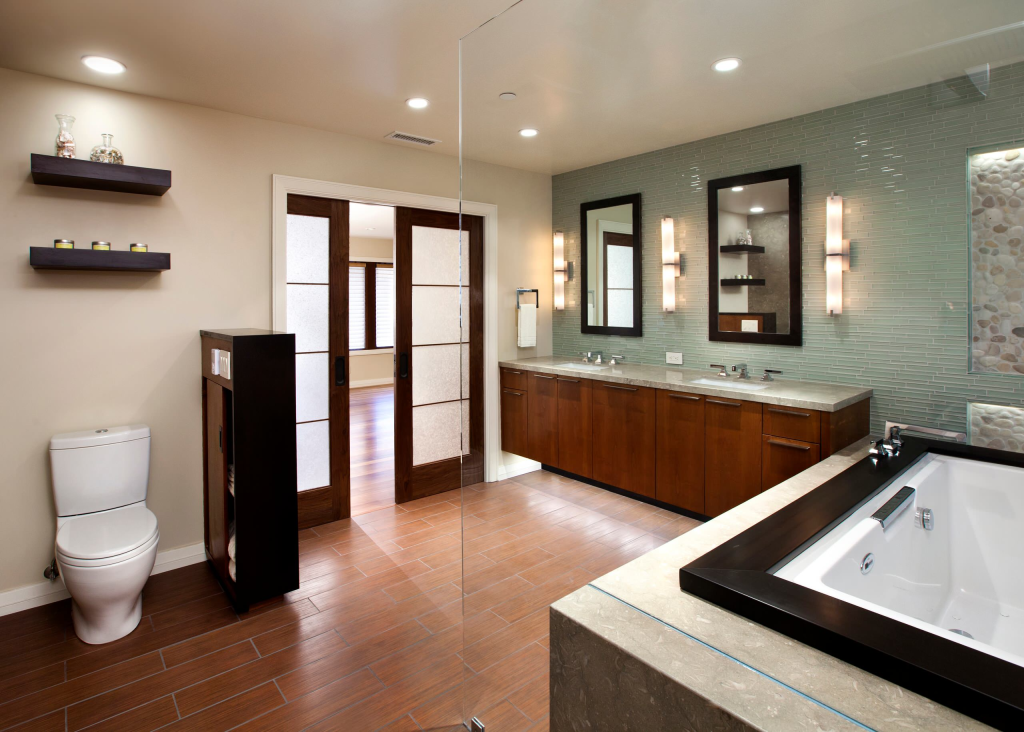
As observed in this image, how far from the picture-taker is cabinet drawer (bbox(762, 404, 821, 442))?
4.33ft

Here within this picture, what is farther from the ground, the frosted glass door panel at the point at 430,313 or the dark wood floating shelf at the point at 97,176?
the dark wood floating shelf at the point at 97,176

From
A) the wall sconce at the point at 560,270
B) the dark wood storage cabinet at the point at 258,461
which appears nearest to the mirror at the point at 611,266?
the wall sconce at the point at 560,270

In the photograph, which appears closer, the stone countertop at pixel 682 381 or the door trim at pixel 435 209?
the stone countertop at pixel 682 381

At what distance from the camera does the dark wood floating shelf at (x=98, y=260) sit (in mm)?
2428

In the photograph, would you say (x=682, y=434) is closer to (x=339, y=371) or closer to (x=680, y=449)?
(x=680, y=449)

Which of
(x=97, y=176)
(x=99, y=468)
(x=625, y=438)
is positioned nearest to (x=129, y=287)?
(x=97, y=176)

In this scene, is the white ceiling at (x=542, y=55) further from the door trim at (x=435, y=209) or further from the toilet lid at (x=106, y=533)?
the toilet lid at (x=106, y=533)

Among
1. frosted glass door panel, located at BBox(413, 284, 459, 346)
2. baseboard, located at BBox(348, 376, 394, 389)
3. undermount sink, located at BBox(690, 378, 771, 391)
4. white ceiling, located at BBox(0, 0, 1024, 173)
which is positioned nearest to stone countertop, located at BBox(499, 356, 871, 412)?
undermount sink, located at BBox(690, 378, 771, 391)

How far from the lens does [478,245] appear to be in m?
1.75

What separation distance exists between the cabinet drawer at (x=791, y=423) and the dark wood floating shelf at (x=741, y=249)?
40cm

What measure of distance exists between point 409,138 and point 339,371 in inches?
61.8

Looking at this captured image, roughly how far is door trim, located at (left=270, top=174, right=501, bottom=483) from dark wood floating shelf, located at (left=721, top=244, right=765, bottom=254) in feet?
2.18

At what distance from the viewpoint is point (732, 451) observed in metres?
Result: 1.49

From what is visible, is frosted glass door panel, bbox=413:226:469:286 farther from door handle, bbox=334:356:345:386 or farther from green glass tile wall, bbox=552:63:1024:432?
green glass tile wall, bbox=552:63:1024:432
